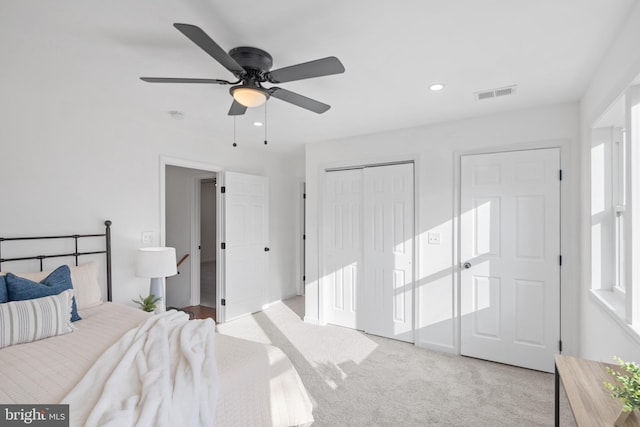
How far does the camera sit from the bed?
1.40 metres

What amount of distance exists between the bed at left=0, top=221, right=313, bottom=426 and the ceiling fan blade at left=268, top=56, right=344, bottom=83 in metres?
1.59

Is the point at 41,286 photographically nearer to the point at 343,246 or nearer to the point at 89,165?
the point at 89,165

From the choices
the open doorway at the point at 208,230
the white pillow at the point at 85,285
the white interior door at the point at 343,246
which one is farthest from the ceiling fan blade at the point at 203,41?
the open doorway at the point at 208,230

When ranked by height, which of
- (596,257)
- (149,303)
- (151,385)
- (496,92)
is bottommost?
(149,303)

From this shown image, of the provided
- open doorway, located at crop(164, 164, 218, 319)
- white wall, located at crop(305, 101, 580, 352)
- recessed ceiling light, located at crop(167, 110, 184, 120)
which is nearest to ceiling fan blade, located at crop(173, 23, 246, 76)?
recessed ceiling light, located at crop(167, 110, 184, 120)

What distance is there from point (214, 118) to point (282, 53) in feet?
5.29

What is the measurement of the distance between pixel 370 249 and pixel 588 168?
223 cm

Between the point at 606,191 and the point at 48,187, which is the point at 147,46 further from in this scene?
the point at 606,191

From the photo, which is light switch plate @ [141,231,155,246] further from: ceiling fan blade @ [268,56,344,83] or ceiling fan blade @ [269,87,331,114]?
ceiling fan blade @ [268,56,344,83]

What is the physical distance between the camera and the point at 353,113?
3.16 m

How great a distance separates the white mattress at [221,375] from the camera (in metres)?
1.45

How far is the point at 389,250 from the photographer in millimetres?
3760

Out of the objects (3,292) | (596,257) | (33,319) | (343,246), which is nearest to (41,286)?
(3,292)

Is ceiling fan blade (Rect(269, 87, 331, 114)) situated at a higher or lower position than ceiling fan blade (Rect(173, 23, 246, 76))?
lower
